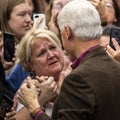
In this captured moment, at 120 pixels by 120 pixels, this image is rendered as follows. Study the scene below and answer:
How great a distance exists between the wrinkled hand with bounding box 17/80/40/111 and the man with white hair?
0.20 metres

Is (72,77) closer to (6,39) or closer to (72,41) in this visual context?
(72,41)

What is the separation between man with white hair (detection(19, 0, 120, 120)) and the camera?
2.70 meters

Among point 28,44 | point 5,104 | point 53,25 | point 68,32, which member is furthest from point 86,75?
point 53,25

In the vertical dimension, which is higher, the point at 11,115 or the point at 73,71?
the point at 73,71

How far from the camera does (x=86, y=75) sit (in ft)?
8.96

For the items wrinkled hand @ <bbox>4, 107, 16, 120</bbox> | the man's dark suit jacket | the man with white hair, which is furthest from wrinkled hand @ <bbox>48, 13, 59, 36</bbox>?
the man's dark suit jacket

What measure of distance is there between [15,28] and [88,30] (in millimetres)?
2573

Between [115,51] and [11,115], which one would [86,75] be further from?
[11,115]

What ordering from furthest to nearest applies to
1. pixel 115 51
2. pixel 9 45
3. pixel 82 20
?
pixel 9 45 < pixel 115 51 < pixel 82 20

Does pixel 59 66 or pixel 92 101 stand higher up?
pixel 92 101

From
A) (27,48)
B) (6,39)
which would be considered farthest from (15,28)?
(27,48)

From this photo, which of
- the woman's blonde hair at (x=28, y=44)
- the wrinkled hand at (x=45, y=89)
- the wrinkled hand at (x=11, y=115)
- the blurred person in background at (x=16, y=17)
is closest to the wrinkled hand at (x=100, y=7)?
the woman's blonde hair at (x=28, y=44)

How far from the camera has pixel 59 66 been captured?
398 centimetres

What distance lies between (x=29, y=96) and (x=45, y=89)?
0.36 meters
